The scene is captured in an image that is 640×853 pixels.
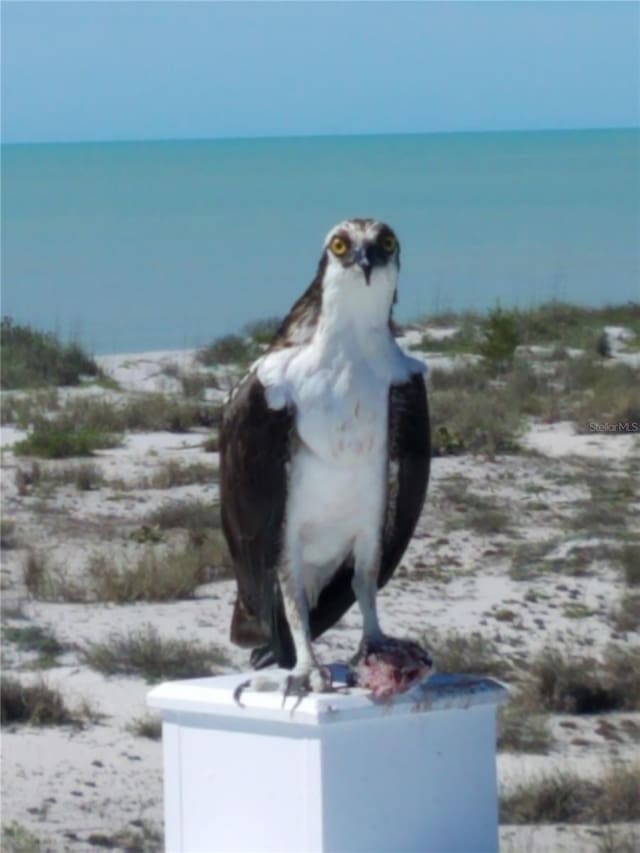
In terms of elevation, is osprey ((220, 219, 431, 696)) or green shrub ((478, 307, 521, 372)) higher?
green shrub ((478, 307, 521, 372))

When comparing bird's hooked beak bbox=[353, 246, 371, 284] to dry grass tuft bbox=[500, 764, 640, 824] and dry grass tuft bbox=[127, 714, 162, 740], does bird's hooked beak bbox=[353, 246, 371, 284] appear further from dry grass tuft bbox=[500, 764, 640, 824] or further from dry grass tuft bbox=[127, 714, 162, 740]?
dry grass tuft bbox=[127, 714, 162, 740]

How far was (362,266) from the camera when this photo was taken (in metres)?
4.35

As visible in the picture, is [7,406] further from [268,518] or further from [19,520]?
[268,518]

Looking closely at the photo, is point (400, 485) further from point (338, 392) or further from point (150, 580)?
point (150, 580)

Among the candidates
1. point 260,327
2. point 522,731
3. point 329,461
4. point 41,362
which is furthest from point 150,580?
point 260,327

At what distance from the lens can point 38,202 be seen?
75.9 meters

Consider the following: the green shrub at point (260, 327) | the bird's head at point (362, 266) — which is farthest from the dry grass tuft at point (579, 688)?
the green shrub at point (260, 327)

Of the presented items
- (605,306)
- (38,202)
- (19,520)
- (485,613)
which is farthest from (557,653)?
(38,202)

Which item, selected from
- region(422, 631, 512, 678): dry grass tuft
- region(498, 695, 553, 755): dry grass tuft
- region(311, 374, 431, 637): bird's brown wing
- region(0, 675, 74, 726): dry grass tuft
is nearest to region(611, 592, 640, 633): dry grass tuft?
region(422, 631, 512, 678): dry grass tuft

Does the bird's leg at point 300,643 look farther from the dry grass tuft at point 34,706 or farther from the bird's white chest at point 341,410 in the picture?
the dry grass tuft at point 34,706

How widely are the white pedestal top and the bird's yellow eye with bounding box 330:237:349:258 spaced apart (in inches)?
34.6

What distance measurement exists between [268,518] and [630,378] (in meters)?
15.4

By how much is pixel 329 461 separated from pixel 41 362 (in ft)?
61.1

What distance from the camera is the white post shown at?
4230mm
